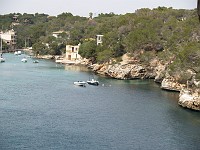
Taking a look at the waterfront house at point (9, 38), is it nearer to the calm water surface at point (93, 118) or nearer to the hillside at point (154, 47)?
the hillside at point (154, 47)

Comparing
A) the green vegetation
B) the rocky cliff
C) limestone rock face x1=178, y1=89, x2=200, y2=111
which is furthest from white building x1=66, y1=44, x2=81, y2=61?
limestone rock face x1=178, y1=89, x2=200, y2=111

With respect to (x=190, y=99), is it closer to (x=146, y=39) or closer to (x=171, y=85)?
(x=171, y=85)

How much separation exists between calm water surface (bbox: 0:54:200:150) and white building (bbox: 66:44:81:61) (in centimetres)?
1959

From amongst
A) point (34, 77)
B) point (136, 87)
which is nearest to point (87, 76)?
point (34, 77)

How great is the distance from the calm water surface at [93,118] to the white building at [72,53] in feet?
Answer: 64.3

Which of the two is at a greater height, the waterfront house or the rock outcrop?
the waterfront house

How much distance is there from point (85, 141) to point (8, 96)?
975 cm

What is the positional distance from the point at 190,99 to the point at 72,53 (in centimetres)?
2932

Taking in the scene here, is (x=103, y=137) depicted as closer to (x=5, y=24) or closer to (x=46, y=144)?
(x=46, y=144)

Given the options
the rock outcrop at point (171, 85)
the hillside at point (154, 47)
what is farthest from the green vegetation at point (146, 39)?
the rock outcrop at point (171, 85)

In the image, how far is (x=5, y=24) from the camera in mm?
83375

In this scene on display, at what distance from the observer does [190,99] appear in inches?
870

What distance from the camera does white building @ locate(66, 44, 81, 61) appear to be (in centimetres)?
4978

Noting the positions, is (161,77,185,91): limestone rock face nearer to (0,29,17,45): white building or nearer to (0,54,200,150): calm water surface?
(0,54,200,150): calm water surface
